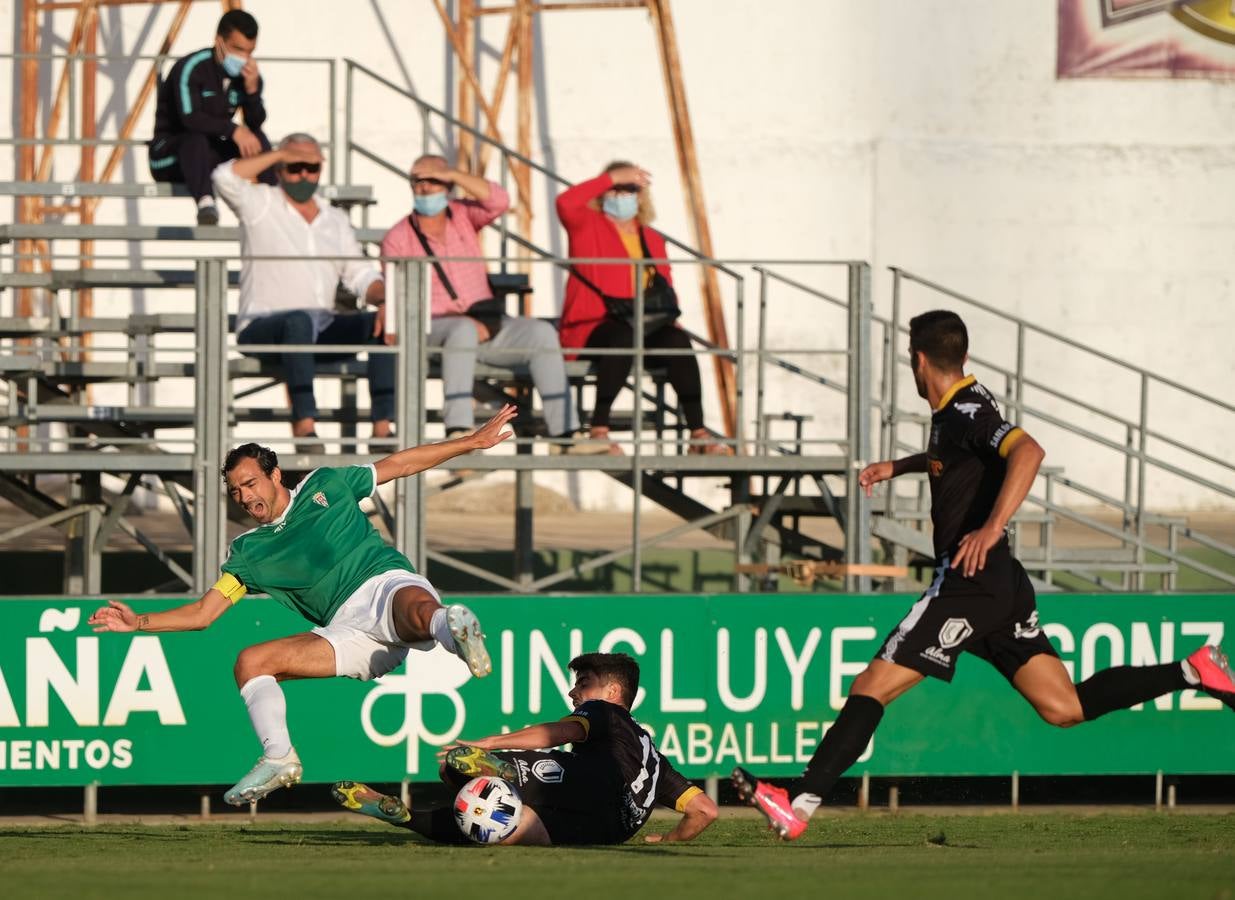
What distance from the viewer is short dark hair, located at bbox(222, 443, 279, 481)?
26.4ft

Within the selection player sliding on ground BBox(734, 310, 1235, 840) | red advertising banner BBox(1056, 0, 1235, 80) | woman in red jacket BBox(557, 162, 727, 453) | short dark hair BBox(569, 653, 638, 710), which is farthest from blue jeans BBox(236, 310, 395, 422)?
red advertising banner BBox(1056, 0, 1235, 80)

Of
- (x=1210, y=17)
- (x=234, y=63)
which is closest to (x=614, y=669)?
(x=234, y=63)

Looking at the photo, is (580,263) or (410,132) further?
(410,132)

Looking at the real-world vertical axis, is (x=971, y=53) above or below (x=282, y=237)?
above

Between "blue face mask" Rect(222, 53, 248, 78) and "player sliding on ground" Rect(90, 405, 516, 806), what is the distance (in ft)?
20.8

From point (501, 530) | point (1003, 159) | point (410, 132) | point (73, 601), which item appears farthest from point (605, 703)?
point (1003, 159)

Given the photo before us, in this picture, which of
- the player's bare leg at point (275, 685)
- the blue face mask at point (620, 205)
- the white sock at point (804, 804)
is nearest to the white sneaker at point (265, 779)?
the player's bare leg at point (275, 685)

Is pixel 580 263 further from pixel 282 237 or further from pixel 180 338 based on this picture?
pixel 180 338

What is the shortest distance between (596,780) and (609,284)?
18.0 ft

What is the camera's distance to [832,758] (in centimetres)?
748

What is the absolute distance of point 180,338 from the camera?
74.6ft

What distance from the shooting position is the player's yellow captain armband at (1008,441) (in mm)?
7469

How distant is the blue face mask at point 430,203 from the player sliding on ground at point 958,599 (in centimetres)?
606

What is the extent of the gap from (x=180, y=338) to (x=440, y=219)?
994 centimetres
